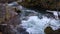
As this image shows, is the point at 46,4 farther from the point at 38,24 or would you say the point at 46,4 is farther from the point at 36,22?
the point at 38,24

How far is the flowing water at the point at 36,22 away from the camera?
5602 mm

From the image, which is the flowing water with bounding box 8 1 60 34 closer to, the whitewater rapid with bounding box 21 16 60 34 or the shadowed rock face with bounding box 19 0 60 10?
the whitewater rapid with bounding box 21 16 60 34

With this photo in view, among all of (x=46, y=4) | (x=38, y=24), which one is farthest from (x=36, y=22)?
(x=46, y=4)

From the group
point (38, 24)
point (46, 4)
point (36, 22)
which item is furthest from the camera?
point (46, 4)

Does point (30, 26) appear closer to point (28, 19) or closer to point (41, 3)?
point (28, 19)

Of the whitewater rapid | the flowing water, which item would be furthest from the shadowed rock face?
the whitewater rapid

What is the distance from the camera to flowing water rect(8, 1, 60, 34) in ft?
18.4

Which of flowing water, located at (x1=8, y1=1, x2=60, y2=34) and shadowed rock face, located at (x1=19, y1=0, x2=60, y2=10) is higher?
shadowed rock face, located at (x1=19, y1=0, x2=60, y2=10)

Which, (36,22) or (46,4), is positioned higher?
(46,4)

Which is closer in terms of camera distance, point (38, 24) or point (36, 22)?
point (38, 24)

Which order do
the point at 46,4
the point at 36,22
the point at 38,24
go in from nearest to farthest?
the point at 38,24, the point at 36,22, the point at 46,4

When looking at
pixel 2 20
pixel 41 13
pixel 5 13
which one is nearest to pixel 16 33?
pixel 2 20

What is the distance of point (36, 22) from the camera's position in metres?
6.34

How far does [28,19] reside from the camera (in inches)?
261
